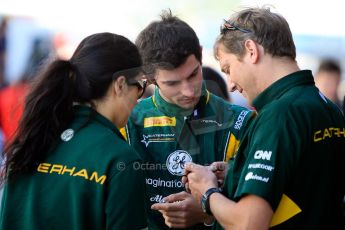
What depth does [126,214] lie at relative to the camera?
255 centimetres

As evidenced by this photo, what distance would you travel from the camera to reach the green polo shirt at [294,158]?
102 inches

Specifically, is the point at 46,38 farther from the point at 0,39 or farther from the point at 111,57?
the point at 111,57

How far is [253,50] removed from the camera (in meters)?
2.81

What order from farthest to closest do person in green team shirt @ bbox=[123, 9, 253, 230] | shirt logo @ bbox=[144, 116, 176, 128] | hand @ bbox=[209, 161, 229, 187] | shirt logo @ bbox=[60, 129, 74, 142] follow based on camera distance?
shirt logo @ bbox=[144, 116, 176, 128]
person in green team shirt @ bbox=[123, 9, 253, 230]
hand @ bbox=[209, 161, 229, 187]
shirt logo @ bbox=[60, 129, 74, 142]

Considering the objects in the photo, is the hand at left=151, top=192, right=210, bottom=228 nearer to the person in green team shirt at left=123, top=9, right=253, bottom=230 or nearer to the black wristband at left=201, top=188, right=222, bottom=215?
the person in green team shirt at left=123, top=9, right=253, bottom=230

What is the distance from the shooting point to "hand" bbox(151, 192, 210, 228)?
3.24 m

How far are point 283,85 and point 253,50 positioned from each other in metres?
0.19

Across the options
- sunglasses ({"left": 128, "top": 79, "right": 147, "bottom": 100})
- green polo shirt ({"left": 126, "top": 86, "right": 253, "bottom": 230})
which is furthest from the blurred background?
sunglasses ({"left": 128, "top": 79, "right": 147, "bottom": 100})

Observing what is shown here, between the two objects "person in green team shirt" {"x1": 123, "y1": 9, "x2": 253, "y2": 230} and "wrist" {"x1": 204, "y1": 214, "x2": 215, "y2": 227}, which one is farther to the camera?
"person in green team shirt" {"x1": 123, "y1": 9, "x2": 253, "y2": 230}

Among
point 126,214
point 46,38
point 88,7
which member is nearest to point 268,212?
point 126,214

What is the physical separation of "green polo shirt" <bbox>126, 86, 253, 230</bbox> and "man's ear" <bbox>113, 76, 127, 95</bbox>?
80cm

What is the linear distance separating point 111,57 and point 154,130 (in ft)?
2.96

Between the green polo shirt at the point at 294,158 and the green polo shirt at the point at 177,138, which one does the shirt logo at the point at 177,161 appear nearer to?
the green polo shirt at the point at 177,138

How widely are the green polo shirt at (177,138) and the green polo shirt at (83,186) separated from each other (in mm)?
809
